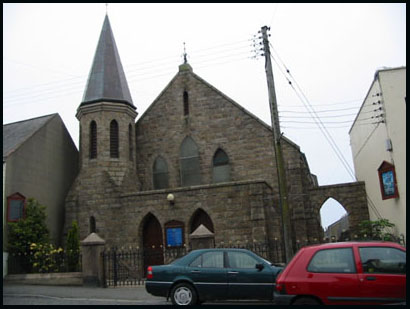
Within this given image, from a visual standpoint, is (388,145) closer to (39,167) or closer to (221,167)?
(221,167)

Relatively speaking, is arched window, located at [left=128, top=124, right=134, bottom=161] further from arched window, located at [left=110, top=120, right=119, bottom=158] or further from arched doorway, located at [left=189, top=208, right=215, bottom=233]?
arched doorway, located at [left=189, top=208, right=215, bottom=233]

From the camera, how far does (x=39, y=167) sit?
70.4 ft

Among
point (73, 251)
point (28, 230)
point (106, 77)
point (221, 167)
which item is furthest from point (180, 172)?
point (28, 230)

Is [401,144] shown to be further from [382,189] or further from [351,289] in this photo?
[351,289]

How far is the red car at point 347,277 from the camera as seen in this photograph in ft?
25.1

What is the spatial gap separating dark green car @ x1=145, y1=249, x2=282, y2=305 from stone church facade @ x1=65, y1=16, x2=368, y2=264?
8.18 metres

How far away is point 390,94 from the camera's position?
18.0 metres

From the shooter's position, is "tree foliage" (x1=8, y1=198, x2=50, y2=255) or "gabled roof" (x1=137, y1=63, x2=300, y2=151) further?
"gabled roof" (x1=137, y1=63, x2=300, y2=151)

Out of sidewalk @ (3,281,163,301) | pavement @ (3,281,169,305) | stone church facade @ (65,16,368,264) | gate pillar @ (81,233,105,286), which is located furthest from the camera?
stone church facade @ (65,16,368,264)

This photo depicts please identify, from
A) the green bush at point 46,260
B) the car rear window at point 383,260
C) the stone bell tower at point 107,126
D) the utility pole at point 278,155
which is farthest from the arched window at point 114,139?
the car rear window at point 383,260

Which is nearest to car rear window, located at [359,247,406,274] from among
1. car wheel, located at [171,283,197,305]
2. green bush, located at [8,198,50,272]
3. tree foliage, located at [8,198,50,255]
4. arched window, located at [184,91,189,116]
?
car wheel, located at [171,283,197,305]

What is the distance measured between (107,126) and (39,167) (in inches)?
153

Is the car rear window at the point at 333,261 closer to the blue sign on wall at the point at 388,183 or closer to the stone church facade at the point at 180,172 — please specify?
the stone church facade at the point at 180,172

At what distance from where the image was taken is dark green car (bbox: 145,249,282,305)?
10.4m
